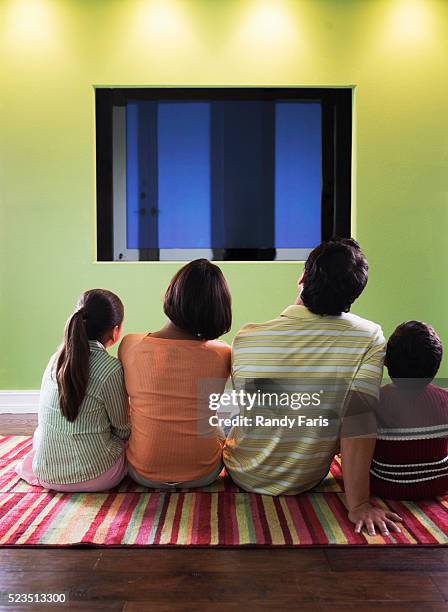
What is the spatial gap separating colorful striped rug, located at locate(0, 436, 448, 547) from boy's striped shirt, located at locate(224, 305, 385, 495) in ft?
0.50

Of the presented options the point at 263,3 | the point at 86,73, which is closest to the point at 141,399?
the point at 86,73

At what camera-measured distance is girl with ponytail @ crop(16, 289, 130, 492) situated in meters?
1.90

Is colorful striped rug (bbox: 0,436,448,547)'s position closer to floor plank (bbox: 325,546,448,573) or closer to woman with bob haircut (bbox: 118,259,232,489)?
floor plank (bbox: 325,546,448,573)

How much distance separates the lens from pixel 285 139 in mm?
3500

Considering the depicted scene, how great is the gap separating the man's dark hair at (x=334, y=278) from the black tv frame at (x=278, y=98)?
1683 mm

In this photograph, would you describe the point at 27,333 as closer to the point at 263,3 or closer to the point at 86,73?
the point at 86,73

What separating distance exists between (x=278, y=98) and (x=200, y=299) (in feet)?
6.49

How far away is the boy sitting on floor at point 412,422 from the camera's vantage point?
6.07 ft

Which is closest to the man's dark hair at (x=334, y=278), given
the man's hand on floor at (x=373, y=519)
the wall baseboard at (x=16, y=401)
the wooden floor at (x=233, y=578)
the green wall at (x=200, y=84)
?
the man's hand on floor at (x=373, y=519)

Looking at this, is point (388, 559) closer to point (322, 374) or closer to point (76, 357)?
point (322, 374)

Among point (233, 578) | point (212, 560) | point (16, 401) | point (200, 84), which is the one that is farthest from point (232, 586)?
point (200, 84)

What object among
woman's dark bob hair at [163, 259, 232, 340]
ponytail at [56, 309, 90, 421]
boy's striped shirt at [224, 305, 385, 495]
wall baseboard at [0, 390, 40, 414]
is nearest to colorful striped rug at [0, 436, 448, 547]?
boy's striped shirt at [224, 305, 385, 495]

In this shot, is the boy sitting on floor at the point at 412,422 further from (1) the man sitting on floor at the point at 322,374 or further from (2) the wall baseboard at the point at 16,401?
(2) the wall baseboard at the point at 16,401

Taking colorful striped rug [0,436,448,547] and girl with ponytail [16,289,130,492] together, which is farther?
girl with ponytail [16,289,130,492]
